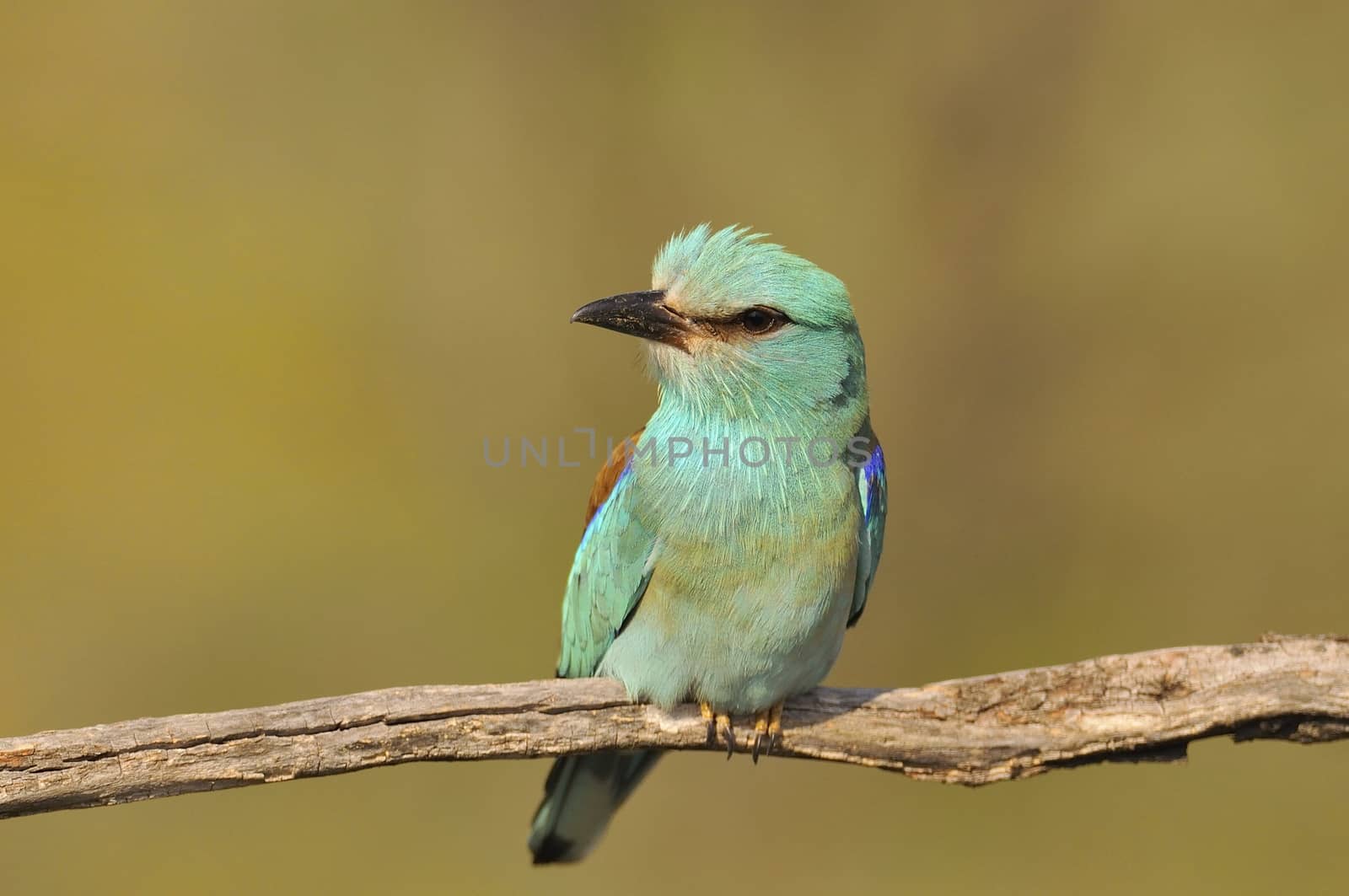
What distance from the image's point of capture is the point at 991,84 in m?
5.19

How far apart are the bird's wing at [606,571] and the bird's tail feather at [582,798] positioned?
0.32 metres

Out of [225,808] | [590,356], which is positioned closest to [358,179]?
[590,356]

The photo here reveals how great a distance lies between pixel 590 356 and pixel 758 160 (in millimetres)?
1154

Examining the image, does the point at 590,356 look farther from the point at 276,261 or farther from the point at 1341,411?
the point at 1341,411

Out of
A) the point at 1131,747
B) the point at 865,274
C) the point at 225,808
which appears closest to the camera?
the point at 1131,747

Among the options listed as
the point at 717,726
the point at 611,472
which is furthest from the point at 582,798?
the point at 611,472

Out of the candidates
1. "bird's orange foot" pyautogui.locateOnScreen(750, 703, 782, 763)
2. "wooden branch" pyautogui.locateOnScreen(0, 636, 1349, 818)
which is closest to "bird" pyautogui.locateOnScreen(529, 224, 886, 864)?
"bird's orange foot" pyautogui.locateOnScreen(750, 703, 782, 763)

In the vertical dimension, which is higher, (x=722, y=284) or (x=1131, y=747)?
(x=722, y=284)

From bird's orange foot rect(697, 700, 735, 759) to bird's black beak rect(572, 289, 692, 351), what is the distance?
91 cm

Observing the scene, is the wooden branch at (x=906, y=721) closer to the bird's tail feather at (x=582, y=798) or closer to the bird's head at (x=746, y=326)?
the bird's tail feather at (x=582, y=798)

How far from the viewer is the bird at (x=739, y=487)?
298cm

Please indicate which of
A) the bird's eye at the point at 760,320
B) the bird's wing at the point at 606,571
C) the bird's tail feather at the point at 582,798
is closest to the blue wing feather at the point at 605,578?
the bird's wing at the point at 606,571

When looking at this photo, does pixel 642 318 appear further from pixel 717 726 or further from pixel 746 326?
pixel 717 726

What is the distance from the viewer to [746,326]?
305 centimetres
